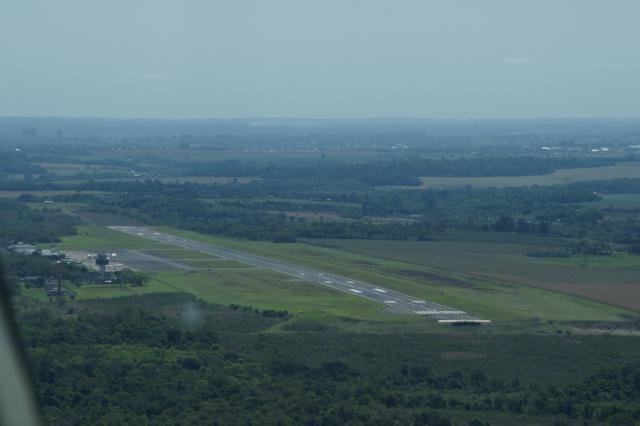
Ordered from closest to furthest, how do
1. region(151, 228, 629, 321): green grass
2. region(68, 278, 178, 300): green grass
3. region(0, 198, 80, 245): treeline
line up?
region(151, 228, 629, 321): green grass < region(68, 278, 178, 300): green grass < region(0, 198, 80, 245): treeline

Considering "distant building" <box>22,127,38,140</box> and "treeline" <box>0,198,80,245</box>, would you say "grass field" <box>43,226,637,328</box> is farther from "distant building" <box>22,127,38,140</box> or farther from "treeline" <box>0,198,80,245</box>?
"distant building" <box>22,127,38,140</box>

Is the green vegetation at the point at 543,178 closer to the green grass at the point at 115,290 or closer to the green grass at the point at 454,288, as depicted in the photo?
the green grass at the point at 454,288

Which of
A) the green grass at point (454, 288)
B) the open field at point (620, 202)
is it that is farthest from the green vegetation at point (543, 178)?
the green grass at point (454, 288)

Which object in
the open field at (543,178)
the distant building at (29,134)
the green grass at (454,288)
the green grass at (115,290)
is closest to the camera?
the green grass at (454,288)

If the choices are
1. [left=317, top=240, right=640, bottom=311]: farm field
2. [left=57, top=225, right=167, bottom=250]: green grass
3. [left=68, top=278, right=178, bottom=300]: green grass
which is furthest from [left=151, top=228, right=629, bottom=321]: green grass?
[left=68, top=278, right=178, bottom=300]: green grass

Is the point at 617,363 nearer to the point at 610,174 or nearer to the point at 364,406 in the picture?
the point at 364,406
